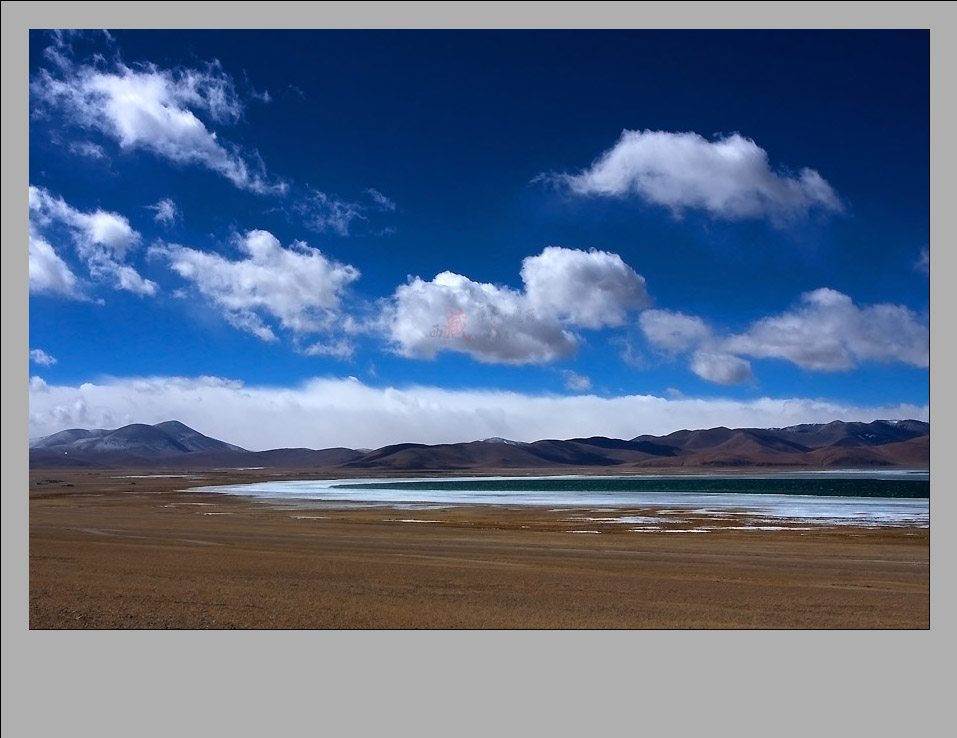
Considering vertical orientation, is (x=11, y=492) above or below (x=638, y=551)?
above

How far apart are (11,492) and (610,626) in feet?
48.3

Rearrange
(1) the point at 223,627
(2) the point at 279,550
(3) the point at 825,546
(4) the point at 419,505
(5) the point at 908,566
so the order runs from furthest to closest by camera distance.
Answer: (4) the point at 419,505 → (3) the point at 825,546 → (2) the point at 279,550 → (5) the point at 908,566 → (1) the point at 223,627

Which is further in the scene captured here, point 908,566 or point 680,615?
point 908,566

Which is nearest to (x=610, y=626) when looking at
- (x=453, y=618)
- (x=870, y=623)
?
(x=453, y=618)

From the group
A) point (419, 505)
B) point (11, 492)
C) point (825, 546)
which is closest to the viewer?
point (11, 492)

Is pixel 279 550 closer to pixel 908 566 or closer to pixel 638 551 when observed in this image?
pixel 638 551

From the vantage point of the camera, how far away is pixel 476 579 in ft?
61.7

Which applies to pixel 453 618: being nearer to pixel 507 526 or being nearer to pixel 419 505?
pixel 507 526

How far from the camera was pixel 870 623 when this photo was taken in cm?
1426

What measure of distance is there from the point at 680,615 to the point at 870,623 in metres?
3.82

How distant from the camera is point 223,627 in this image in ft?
45.2

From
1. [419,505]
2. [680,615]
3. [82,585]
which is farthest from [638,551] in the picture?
[419,505]

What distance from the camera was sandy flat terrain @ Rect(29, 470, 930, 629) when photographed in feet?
47.5

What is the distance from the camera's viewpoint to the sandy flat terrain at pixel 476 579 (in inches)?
570
